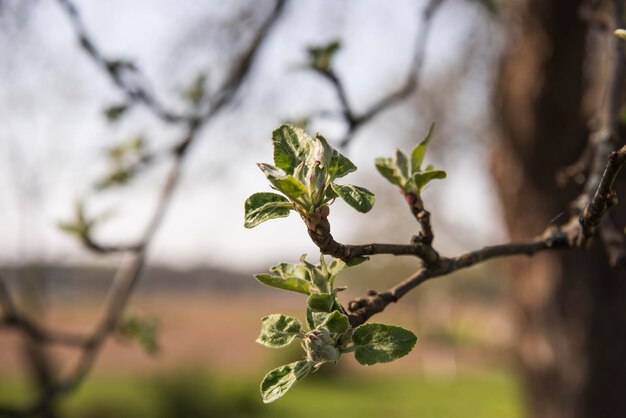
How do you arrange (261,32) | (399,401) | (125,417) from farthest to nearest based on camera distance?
(399,401)
(125,417)
(261,32)

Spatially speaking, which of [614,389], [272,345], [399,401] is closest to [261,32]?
[272,345]

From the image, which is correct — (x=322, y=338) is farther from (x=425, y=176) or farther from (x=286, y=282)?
(x=425, y=176)

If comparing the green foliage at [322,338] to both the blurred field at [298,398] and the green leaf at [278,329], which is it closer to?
the green leaf at [278,329]

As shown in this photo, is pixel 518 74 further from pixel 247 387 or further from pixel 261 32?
pixel 247 387

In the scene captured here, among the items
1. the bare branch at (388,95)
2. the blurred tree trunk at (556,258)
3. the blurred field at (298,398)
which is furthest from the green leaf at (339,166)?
the blurred field at (298,398)

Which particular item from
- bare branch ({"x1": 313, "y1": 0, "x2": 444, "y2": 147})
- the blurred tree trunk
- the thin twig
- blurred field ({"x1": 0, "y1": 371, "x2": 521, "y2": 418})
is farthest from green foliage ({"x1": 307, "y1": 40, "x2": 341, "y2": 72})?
blurred field ({"x1": 0, "y1": 371, "x2": 521, "y2": 418})

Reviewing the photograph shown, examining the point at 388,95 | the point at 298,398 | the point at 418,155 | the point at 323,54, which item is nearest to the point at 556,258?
the point at 388,95

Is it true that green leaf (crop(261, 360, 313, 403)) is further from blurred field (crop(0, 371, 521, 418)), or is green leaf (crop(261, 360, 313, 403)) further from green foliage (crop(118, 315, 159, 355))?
blurred field (crop(0, 371, 521, 418))
